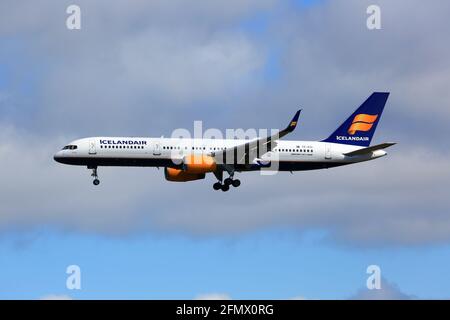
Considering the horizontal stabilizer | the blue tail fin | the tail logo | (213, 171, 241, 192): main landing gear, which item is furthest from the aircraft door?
the tail logo

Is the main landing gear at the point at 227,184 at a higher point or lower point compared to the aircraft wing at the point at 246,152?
lower

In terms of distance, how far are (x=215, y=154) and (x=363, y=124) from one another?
20.1m

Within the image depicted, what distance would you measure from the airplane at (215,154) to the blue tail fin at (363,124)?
1.86 ft

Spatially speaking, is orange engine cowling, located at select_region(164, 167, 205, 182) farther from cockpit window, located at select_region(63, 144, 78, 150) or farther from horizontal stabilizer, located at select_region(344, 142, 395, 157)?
horizontal stabilizer, located at select_region(344, 142, 395, 157)

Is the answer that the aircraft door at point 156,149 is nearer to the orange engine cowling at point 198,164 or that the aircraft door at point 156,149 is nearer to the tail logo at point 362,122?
the orange engine cowling at point 198,164

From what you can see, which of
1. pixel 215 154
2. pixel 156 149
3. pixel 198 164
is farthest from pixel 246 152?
pixel 156 149

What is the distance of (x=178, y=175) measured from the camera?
105m

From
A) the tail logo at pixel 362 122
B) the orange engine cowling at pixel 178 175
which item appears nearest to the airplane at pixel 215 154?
the orange engine cowling at pixel 178 175

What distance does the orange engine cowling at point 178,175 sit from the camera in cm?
10500

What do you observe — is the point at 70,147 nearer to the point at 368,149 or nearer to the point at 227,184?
the point at 227,184

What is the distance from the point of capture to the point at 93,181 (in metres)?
99.1
